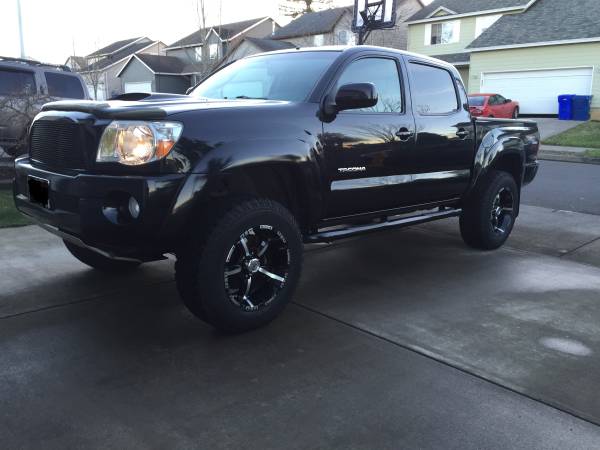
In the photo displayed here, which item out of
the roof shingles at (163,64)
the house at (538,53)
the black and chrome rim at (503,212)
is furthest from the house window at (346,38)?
the black and chrome rim at (503,212)

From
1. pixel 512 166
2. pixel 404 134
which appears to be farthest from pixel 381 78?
pixel 512 166

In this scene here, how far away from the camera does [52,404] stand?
2.74 metres

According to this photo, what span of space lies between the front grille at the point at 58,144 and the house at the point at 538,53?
25.6m

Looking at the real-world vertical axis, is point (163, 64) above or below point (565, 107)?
above

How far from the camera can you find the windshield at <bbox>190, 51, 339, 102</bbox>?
13.7 feet

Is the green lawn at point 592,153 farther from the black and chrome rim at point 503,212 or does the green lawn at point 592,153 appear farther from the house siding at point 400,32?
the house siding at point 400,32

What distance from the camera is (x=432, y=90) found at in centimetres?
512

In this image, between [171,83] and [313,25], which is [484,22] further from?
[171,83]

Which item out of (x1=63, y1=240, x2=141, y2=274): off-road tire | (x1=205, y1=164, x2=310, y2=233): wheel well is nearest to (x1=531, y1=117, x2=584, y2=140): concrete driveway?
(x1=205, y1=164, x2=310, y2=233): wheel well

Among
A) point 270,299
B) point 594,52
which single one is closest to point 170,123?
point 270,299

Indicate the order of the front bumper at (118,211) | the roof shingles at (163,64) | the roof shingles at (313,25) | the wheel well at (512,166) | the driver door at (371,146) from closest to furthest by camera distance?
1. the front bumper at (118,211)
2. the driver door at (371,146)
3. the wheel well at (512,166)
4. the roof shingles at (313,25)
5. the roof shingles at (163,64)

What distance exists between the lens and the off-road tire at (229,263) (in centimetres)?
330

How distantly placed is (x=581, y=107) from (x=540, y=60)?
3804mm

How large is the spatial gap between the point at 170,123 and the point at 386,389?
74.0 inches
